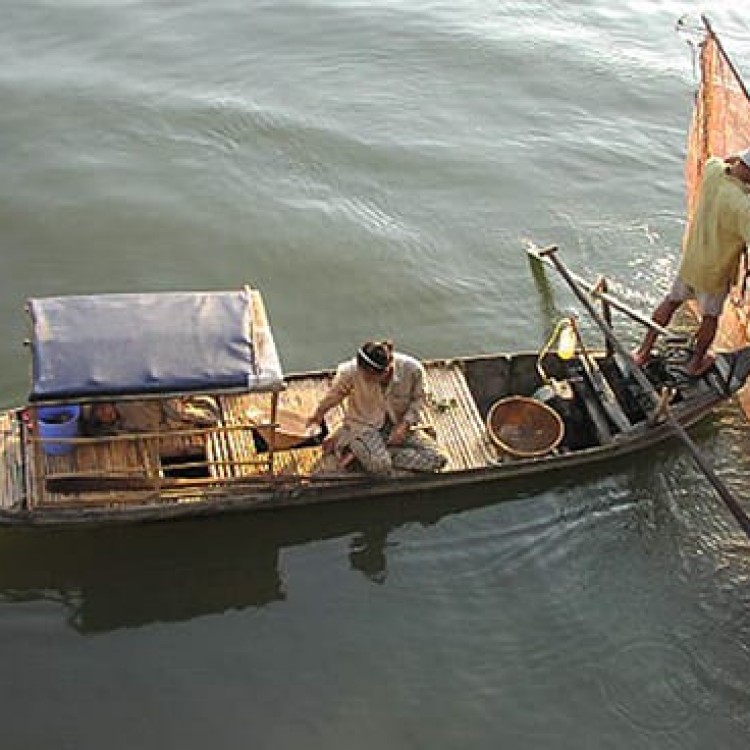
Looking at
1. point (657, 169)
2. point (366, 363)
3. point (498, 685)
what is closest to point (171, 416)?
point (366, 363)

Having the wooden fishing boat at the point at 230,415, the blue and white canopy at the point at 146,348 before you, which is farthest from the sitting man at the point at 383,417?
the blue and white canopy at the point at 146,348

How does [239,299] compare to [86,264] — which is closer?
[239,299]

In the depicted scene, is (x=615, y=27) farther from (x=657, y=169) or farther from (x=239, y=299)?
(x=239, y=299)

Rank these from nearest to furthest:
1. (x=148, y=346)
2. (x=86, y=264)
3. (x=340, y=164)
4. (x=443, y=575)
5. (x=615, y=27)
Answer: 1. (x=148, y=346)
2. (x=443, y=575)
3. (x=86, y=264)
4. (x=340, y=164)
5. (x=615, y=27)

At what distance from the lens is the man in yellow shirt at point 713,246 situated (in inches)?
381

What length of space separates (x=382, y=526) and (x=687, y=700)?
3.07 meters

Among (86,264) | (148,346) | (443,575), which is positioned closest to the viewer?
(148,346)

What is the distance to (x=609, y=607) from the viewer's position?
986 cm

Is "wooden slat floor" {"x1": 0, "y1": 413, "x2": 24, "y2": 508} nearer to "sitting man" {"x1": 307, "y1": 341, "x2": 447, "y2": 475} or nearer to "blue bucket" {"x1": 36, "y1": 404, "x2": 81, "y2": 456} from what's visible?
"blue bucket" {"x1": 36, "y1": 404, "x2": 81, "y2": 456}

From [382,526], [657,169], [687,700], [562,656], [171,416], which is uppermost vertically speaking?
[657,169]

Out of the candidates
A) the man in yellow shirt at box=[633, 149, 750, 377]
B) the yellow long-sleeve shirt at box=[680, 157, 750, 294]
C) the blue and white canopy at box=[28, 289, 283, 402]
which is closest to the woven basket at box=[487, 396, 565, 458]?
the man in yellow shirt at box=[633, 149, 750, 377]

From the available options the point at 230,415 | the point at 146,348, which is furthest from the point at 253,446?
the point at 146,348

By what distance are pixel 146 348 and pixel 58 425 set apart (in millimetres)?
1180

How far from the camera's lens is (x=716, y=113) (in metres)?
12.5
